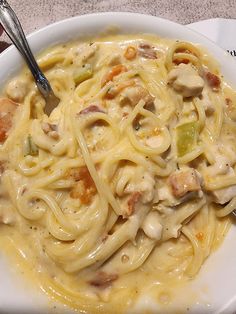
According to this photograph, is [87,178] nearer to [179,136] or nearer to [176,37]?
[179,136]

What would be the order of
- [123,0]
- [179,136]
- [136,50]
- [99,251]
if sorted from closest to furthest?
[99,251] → [179,136] → [136,50] → [123,0]

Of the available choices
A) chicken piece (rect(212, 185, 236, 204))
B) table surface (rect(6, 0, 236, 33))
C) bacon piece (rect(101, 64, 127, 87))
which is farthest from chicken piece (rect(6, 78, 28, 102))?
table surface (rect(6, 0, 236, 33))

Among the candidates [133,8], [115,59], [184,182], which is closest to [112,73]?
[115,59]

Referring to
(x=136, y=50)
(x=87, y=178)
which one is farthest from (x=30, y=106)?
(x=136, y=50)

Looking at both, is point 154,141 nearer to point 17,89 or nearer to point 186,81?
point 186,81

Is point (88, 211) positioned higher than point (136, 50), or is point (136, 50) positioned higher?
point (136, 50)

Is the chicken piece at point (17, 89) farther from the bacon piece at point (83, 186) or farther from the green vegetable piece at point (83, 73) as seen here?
the bacon piece at point (83, 186)

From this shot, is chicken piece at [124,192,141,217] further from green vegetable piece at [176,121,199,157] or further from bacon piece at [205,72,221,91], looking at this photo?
bacon piece at [205,72,221,91]
